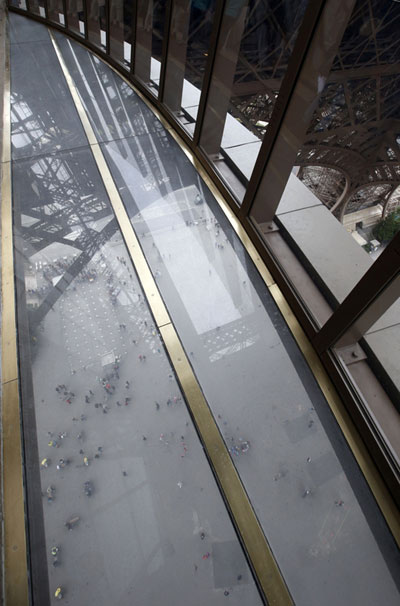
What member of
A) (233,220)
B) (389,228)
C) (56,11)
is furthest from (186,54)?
(56,11)

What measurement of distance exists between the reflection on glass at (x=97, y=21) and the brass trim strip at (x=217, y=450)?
19.8 ft

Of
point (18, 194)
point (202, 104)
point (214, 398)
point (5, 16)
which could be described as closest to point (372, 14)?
point (202, 104)

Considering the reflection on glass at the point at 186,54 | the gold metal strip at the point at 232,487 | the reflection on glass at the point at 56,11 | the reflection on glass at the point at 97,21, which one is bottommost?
the gold metal strip at the point at 232,487

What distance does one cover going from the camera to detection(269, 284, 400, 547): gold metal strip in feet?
6.39

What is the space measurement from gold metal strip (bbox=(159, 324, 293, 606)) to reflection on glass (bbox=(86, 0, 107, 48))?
24.1 ft

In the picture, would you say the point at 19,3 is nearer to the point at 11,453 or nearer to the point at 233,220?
the point at 233,220

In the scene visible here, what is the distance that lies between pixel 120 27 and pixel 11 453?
7.28 meters

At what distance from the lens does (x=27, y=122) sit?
4863 mm

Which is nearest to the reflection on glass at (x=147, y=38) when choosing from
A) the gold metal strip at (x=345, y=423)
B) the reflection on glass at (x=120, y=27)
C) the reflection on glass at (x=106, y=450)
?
the reflection on glass at (x=120, y=27)

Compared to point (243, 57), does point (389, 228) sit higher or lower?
lower

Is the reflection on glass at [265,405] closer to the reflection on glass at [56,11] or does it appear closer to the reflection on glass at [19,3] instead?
the reflection on glass at [56,11]

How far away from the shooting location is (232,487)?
2.05 metres

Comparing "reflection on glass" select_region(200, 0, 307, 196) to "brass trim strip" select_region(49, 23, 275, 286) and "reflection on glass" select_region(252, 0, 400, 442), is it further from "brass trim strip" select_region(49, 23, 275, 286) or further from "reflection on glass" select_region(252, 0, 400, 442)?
"reflection on glass" select_region(252, 0, 400, 442)

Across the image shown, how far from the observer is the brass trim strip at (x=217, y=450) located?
1799 mm
